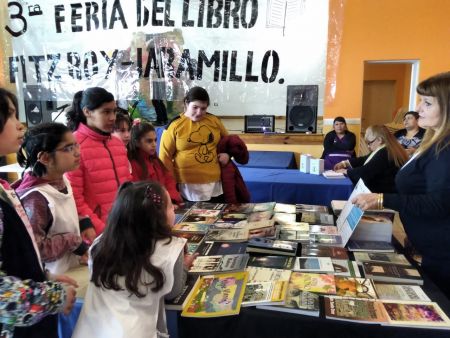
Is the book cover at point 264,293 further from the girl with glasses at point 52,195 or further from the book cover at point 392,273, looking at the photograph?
the girl with glasses at point 52,195

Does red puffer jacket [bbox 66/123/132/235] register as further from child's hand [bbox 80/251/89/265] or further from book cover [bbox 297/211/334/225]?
book cover [bbox 297/211/334/225]

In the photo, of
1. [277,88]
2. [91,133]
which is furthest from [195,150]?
[277,88]

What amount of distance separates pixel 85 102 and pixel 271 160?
2.53 meters

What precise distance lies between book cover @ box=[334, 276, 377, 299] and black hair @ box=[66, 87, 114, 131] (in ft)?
4.14

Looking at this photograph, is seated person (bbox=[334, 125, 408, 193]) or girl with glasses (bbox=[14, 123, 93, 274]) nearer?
girl with glasses (bbox=[14, 123, 93, 274])

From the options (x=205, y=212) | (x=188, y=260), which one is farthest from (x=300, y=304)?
(x=205, y=212)

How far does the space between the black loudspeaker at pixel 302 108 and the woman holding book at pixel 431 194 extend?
118 inches

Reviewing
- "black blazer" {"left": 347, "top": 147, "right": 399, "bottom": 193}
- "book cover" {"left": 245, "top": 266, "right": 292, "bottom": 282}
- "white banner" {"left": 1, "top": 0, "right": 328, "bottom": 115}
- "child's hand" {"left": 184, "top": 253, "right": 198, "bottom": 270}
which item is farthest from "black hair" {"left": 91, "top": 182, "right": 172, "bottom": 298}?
"white banner" {"left": 1, "top": 0, "right": 328, "bottom": 115}

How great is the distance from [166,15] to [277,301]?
13.0 feet

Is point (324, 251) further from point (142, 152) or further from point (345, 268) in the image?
point (142, 152)

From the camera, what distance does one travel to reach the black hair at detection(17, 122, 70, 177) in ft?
4.23

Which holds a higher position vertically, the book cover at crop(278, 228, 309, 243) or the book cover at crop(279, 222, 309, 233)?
the book cover at crop(279, 222, 309, 233)

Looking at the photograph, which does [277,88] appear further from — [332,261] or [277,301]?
[277,301]

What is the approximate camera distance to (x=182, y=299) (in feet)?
3.58
